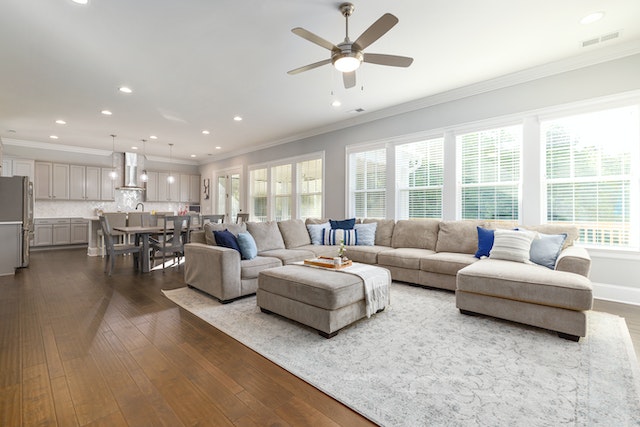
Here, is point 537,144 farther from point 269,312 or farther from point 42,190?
point 42,190

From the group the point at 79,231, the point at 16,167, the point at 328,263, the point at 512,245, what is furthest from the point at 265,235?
the point at 16,167

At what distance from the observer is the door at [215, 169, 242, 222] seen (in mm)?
9141

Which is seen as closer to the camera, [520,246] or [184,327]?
[184,327]

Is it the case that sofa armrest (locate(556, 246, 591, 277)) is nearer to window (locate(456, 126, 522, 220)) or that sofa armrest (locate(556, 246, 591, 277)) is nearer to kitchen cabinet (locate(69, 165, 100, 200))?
window (locate(456, 126, 522, 220))

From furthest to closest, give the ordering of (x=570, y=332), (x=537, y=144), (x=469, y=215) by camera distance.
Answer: (x=469, y=215) < (x=537, y=144) < (x=570, y=332)

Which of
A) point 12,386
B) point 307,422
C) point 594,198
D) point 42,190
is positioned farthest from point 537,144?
point 42,190

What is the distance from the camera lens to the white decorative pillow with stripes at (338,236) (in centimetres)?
497

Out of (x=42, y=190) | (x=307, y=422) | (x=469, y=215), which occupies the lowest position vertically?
(x=307, y=422)

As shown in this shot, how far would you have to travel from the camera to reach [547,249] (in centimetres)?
317

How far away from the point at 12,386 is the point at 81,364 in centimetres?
33

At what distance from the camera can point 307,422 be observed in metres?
1.50

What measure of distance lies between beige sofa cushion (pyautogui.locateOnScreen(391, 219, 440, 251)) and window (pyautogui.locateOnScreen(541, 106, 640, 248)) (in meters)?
1.48

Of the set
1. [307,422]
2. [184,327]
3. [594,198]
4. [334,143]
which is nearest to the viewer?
[307,422]

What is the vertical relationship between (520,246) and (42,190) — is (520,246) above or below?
below
